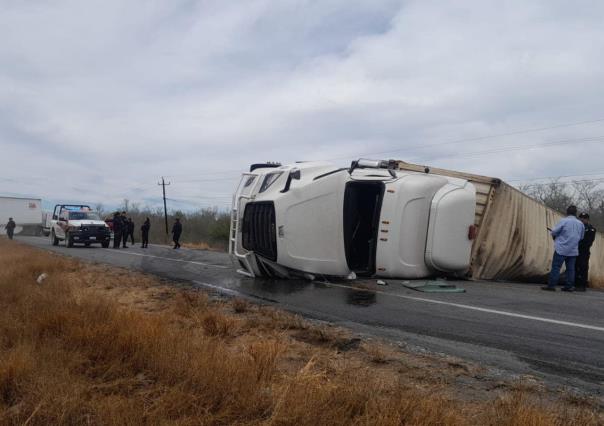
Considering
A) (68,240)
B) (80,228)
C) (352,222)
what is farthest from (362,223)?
(68,240)

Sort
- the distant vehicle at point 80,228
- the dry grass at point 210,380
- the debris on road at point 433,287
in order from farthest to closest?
the distant vehicle at point 80,228, the debris on road at point 433,287, the dry grass at point 210,380

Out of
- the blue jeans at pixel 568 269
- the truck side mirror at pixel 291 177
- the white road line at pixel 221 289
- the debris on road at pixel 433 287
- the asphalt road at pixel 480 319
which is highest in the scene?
the truck side mirror at pixel 291 177

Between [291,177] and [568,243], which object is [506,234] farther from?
[291,177]

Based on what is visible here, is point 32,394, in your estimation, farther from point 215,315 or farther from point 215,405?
point 215,315

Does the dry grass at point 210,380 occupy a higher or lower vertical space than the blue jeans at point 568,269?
lower

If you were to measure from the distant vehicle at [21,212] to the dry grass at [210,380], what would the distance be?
39788 mm

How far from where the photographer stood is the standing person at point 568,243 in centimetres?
765

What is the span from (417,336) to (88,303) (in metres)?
3.51

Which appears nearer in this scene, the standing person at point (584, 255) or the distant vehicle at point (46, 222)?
the standing person at point (584, 255)

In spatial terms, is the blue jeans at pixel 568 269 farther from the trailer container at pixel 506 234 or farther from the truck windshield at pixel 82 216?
the truck windshield at pixel 82 216

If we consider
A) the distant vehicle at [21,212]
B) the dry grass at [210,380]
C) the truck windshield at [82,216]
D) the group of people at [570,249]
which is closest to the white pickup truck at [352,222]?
the group of people at [570,249]

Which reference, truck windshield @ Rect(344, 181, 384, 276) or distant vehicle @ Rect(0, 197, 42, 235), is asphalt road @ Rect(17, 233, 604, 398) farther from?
distant vehicle @ Rect(0, 197, 42, 235)

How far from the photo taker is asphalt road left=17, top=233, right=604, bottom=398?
3.72m

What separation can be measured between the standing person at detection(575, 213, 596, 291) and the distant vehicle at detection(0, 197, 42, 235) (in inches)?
1645
